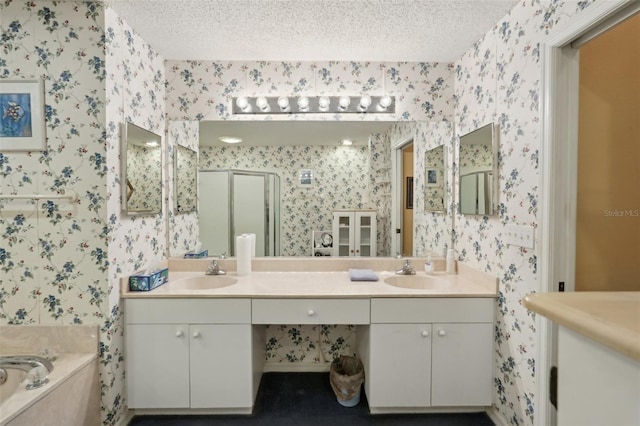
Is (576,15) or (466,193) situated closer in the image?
(576,15)

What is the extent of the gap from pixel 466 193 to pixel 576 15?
1018 mm

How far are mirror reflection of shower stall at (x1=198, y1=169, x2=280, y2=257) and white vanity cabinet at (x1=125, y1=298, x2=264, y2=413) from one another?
2.02 ft

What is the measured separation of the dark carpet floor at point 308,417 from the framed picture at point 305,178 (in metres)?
1.41

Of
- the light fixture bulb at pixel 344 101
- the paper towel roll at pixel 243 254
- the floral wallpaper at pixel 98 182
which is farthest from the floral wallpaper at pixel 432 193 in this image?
the paper towel roll at pixel 243 254

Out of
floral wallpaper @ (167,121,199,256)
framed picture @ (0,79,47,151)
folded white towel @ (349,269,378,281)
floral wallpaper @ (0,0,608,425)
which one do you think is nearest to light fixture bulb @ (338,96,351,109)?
floral wallpaper @ (0,0,608,425)

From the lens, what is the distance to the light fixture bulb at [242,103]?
215cm

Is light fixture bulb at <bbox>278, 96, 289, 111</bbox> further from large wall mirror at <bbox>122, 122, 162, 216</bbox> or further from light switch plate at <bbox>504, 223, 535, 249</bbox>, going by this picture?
light switch plate at <bbox>504, 223, 535, 249</bbox>

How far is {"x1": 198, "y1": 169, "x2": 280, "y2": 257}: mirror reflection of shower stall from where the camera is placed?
88.5 inches

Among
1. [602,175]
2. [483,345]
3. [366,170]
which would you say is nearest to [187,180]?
[366,170]

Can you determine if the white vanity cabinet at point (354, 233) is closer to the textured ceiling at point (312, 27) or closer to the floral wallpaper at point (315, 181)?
the floral wallpaper at point (315, 181)

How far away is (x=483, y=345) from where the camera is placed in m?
1.73

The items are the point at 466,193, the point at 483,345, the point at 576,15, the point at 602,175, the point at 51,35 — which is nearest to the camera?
the point at 576,15

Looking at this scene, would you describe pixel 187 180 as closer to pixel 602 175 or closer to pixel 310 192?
pixel 310 192

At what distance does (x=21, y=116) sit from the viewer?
5.10 feet
